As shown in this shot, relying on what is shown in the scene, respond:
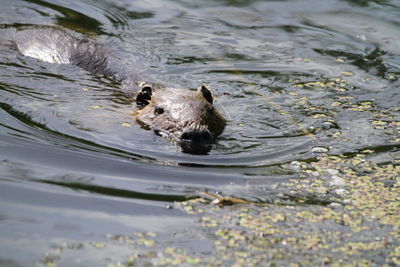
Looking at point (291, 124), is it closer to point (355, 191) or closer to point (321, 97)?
point (321, 97)

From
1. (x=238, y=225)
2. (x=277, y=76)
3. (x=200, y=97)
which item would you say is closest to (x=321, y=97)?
(x=277, y=76)

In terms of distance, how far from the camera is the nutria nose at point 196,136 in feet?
20.1

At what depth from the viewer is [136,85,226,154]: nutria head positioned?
6.17 meters

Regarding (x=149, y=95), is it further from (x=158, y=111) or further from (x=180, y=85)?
(x=180, y=85)

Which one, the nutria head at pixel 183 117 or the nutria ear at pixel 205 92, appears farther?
the nutria ear at pixel 205 92

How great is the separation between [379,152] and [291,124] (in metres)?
1.08

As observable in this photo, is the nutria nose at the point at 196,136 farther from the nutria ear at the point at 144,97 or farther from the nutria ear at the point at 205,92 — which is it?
the nutria ear at the point at 144,97

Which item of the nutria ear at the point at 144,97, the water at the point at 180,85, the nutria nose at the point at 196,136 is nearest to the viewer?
the water at the point at 180,85

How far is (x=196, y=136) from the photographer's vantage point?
6145mm

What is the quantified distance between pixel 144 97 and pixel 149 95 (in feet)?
0.18

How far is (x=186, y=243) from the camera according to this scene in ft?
13.9

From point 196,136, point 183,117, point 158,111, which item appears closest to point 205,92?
point 158,111

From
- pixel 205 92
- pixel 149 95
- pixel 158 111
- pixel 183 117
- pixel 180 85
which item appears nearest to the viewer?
pixel 183 117

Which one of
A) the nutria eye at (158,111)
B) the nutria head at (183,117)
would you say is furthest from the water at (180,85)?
the nutria eye at (158,111)
